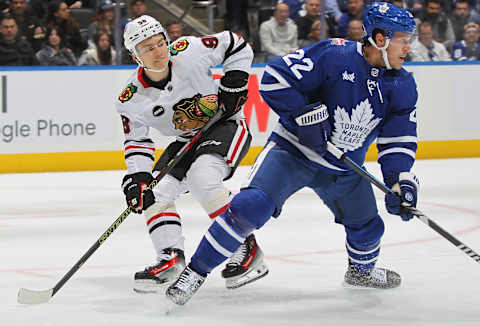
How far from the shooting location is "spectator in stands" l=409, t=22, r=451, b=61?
848 cm

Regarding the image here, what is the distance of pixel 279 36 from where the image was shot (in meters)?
8.20

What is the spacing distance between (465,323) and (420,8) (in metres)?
5.97

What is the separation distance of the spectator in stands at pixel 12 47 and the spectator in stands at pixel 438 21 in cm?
363

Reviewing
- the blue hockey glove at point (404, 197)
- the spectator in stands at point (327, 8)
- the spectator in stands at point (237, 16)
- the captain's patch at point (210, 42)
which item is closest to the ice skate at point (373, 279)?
the blue hockey glove at point (404, 197)

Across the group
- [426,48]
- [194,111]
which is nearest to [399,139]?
[194,111]

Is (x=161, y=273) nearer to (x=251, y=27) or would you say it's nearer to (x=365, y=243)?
(x=365, y=243)

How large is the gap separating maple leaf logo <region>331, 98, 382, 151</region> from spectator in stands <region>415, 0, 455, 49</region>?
544 centimetres

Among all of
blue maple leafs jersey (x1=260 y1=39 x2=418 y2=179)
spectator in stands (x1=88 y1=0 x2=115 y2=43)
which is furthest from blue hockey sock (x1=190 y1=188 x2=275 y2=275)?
spectator in stands (x1=88 y1=0 x2=115 y2=43)

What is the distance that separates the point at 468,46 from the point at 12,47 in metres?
4.25

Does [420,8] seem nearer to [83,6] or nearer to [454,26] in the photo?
[454,26]

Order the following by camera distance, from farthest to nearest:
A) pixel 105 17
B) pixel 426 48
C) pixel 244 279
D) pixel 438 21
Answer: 1. pixel 438 21
2. pixel 426 48
3. pixel 105 17
4. pixel 244 279

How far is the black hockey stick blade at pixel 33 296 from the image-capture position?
341 cm

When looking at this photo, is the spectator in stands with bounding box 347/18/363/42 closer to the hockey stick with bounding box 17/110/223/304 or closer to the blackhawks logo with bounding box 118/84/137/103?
the hockey stick with bounding box 17/110/223/304

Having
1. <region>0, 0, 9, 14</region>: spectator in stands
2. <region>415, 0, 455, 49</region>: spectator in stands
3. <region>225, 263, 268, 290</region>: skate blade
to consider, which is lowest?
<region>415, 0, 455, 49</region>: spectator in stands
